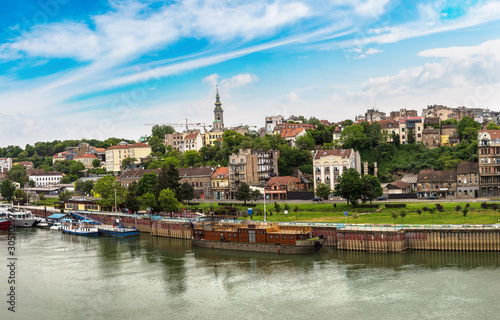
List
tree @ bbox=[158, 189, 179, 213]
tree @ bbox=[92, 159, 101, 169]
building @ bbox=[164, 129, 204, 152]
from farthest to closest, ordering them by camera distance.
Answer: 1. tree @ bbox=[92, 159, 101, 169]
2. building @ bbox=[164, 129, 204, 152]
3. tree @ bbox=[158, 189, 179, 213]

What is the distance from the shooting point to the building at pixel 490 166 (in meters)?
82.6

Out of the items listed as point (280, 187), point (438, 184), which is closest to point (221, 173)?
point (280, 187)

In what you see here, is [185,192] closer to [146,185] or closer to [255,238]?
[146,185]

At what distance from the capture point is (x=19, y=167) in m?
181

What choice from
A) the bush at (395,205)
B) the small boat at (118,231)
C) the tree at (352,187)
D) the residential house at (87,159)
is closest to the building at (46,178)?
the residential house at (87,159)

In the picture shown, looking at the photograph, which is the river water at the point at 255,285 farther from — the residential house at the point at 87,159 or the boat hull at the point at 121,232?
the residential house at the point at 87,159

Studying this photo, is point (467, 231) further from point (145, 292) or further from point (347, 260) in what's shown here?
point (145, 292)

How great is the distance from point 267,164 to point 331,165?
21.0m

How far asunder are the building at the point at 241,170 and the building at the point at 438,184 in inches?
1362

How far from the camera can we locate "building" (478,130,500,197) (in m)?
82.6

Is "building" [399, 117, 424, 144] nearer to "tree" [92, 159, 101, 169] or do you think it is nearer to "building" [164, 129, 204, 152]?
"building" [164, 129, 204, 152]

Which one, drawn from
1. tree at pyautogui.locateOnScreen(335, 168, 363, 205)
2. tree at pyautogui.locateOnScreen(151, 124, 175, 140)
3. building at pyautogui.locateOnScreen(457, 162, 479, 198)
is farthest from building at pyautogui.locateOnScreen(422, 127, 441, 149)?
tree at pyautogui.locateOnScreen(151, 124, 175, 140)

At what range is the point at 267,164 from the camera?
110312 mm

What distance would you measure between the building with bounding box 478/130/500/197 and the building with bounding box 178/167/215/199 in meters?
54.4
